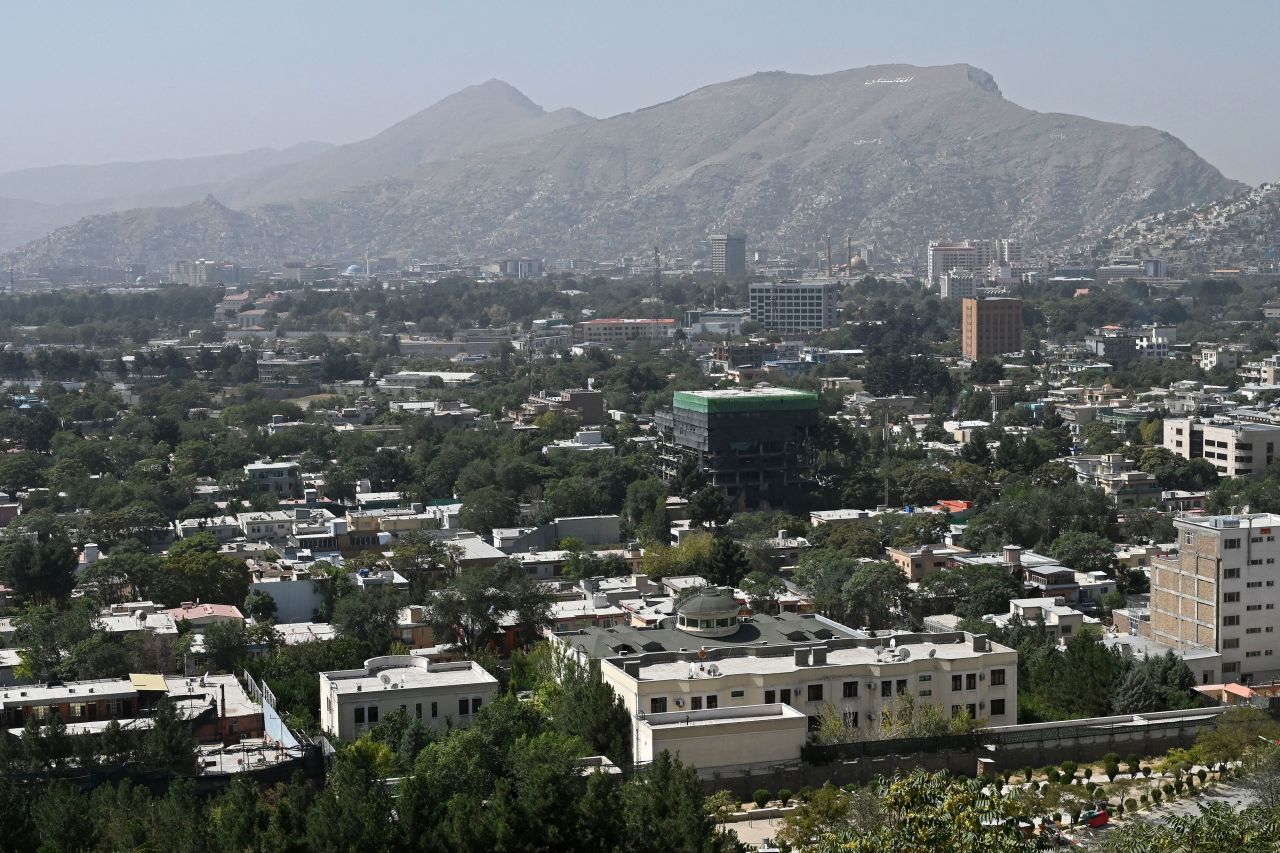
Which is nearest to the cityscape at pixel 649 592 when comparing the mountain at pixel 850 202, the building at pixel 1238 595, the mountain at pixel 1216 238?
the building at pixel 1238 595

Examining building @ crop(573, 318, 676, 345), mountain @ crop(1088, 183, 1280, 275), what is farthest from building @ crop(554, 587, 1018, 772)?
mountain @ crop(1088, 183, 1280, 275)

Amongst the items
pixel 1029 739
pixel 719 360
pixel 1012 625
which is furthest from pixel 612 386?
pixel 1029 739

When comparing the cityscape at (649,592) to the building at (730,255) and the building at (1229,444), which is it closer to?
the building at (1229,444)

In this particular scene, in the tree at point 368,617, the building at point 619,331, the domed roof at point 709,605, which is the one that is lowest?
the building at point 619,331

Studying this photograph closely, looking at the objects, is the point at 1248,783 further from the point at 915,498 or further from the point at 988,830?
the point at 915,498

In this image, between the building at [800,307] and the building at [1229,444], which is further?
the building at [800,307]

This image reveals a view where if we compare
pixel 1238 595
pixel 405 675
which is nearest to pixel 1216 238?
pixel 1238 595

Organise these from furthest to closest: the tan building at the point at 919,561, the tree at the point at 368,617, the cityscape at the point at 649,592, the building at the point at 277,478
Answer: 1. the building at the point at 277,478
2. the tan building at the point at 919,561
3. the tree at the point at 368,617
4. the cityscape at the point at 649,592
